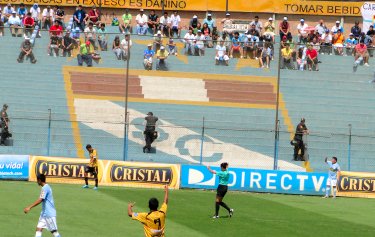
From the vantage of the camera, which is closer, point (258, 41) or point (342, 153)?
point (342, 153)

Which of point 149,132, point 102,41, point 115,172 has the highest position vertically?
point 102,41

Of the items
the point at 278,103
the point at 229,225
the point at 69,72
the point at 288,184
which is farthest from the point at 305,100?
the point at 229,225

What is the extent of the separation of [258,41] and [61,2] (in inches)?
526

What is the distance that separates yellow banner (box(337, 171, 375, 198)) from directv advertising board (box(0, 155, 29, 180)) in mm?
12683

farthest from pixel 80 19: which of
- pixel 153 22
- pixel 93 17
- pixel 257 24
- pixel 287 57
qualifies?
pixel 287 57

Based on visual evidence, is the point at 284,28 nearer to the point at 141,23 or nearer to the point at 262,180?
the point at 141,23

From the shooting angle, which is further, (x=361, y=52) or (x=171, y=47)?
(x=361, y=52)

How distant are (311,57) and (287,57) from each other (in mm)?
1345

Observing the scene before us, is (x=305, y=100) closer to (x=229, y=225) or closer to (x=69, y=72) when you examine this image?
Answer: (x=69, y=72)

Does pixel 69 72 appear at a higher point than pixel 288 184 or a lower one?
higher

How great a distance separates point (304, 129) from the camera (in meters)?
42.0

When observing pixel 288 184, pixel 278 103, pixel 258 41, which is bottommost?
pixel 288 184

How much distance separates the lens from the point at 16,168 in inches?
1499

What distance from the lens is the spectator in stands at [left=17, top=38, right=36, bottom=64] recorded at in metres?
45.8
